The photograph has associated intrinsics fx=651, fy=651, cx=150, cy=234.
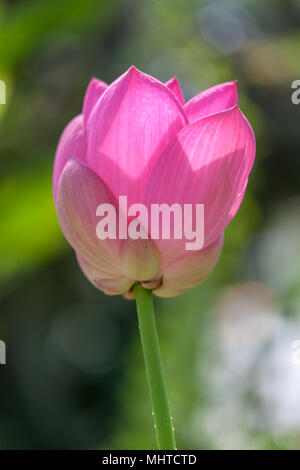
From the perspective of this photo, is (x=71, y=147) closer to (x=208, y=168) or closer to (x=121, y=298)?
(x=208, y=168)

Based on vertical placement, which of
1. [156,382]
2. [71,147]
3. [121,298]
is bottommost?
[156,382]

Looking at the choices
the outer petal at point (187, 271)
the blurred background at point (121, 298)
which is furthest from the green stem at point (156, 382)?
the blurred background at point (121, 298)

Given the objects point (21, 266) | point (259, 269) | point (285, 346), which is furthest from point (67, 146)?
point (259, 269)

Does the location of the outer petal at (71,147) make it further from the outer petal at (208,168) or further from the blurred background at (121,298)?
the blurred background at (121,298)

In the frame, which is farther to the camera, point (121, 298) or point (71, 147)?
point (121, 298)

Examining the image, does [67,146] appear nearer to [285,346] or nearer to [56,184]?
[56,184]

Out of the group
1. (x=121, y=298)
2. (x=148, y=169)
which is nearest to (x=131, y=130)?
(x=148, y=169)
